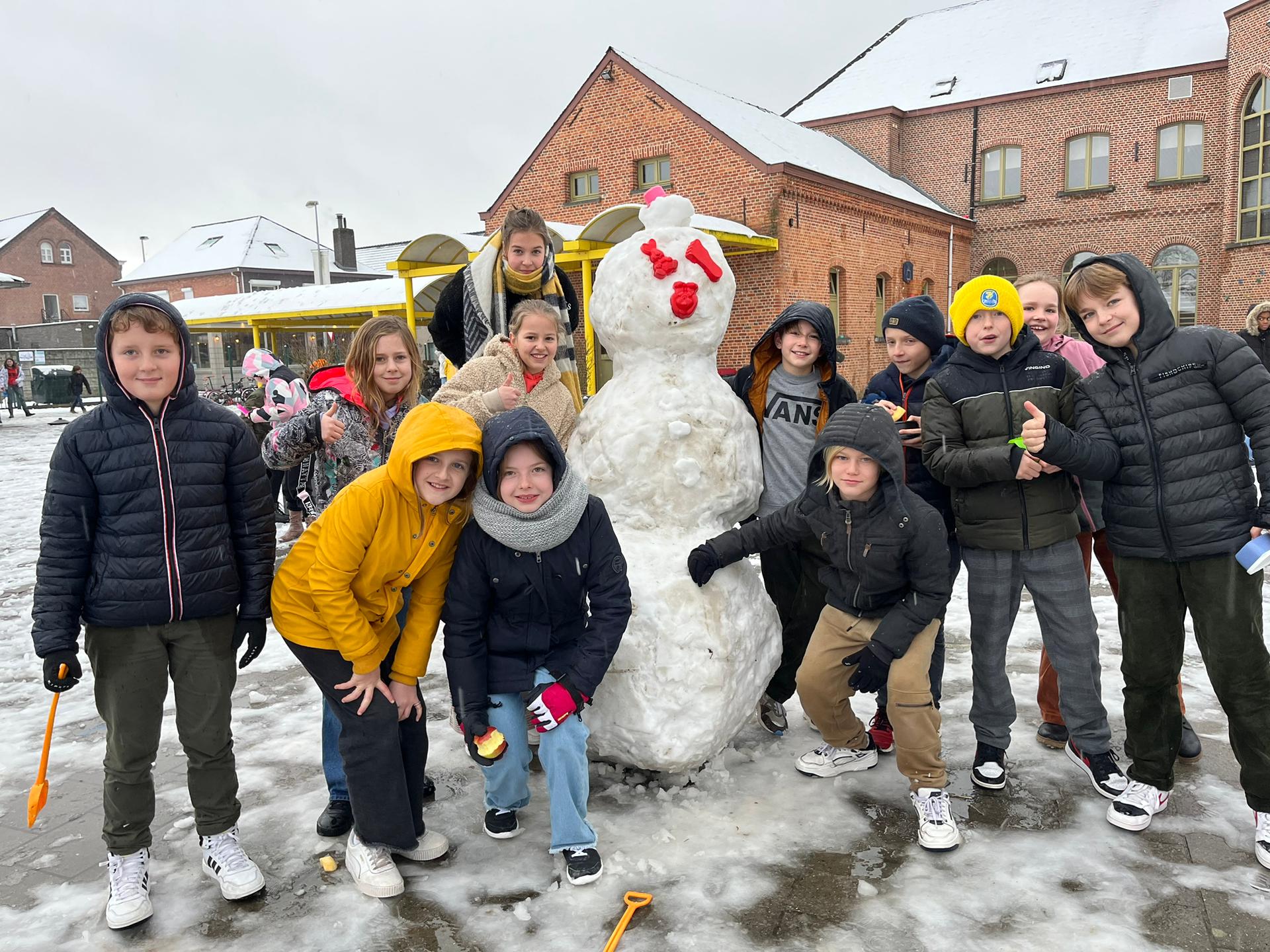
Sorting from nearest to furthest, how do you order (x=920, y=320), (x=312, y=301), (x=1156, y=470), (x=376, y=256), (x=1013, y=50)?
(x=1156, y=470) → (x=920, y=320) → (x=312, y=301) → (x=1013, y=50) → (x=376, y=256)

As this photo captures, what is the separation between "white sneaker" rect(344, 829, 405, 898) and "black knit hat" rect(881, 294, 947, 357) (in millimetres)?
2375

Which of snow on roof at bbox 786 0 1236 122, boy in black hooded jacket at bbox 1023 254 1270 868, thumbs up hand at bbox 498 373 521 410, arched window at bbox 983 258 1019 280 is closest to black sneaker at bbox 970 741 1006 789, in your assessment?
boy in black hooded jacket at bbox 1023 254 1270 868

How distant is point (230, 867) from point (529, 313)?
188 centimetres

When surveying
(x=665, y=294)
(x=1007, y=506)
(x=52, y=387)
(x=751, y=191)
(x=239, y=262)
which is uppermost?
(x=239, y=262)

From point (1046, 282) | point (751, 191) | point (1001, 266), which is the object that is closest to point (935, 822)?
point (1046, 282)

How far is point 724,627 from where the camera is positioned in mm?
2807

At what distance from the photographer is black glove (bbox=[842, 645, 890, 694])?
268 cm

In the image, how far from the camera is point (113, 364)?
2.28 m

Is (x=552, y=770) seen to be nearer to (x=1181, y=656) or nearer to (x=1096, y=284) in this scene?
(x=1181, y=656)

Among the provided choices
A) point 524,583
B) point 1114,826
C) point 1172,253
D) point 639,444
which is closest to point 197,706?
point 524,583

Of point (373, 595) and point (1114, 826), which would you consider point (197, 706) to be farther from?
point (1114, 826)

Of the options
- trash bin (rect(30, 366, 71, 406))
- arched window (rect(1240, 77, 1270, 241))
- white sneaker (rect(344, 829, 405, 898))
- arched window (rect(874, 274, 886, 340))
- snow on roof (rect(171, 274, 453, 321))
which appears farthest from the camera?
trash bin (rect(30, 366, 71, 406))

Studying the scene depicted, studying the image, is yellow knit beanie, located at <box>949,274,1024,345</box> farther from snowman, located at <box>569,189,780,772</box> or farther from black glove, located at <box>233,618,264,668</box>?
black glove, located at <box>233,618,264,668</box>

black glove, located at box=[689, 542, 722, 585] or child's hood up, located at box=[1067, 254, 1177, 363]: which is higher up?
child's hood up, located at box=[1067, 254, 1177, 363]
